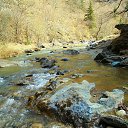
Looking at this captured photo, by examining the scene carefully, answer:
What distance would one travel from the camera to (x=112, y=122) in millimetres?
9172

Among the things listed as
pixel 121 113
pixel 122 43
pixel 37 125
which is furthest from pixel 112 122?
pixel 122 43

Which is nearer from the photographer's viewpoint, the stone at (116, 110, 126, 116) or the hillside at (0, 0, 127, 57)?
the stone at (116, 110, 126, 116)

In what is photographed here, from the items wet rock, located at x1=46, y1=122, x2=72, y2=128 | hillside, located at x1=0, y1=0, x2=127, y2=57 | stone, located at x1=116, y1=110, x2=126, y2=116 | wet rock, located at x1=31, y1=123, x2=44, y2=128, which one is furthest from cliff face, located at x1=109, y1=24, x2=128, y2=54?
hillside, located at x1=0, y1=0, x2=127, y2=57

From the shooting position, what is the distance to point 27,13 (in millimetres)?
71000

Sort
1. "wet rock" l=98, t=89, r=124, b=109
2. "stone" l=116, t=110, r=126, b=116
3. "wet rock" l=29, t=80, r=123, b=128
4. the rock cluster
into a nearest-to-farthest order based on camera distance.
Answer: "stone" l=116, t=110, r=126, b=116
"wet rock" l=29, t=80, r=123, b=128
"wet rock" l=98, t=89, r=124, b=109
the rock cluster

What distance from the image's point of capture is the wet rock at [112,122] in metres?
8.95

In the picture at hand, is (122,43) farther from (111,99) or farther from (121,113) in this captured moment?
(121,113)

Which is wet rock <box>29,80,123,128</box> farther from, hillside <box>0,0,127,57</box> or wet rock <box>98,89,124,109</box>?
hillside <box>0,0,127,57</box>

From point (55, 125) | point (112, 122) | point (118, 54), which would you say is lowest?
point (118, 54)

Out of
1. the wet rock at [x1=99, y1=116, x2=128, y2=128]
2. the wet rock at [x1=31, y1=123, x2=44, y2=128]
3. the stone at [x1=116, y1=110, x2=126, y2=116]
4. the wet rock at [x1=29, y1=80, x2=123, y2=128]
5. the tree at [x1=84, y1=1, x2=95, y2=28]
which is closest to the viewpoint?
the wet rock at [x1=99, y1=116, x2=128, y2=128]

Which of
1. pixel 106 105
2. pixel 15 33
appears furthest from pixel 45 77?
pixel 15 33

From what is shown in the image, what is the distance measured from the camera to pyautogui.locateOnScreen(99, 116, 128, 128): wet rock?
8.95 metres

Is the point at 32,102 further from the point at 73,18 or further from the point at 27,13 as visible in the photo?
the point at 73,18

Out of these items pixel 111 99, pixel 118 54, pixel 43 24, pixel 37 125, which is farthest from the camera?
pixel 43 24
